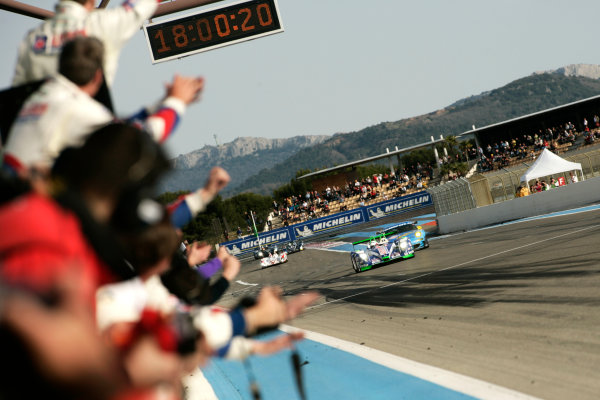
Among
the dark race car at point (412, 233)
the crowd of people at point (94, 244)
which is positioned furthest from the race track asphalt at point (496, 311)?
the crowd of people at point (94, 244)

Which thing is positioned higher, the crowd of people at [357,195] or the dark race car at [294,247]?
the crowd of people at [357,195]

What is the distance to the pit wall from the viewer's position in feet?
79.2

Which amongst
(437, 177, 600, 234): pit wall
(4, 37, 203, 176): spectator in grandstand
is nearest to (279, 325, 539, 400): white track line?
(4, 37, 203, 176): spectator in grandstand

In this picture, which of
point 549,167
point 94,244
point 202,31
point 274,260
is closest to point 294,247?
point 274,260

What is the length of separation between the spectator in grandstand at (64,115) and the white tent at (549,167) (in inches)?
1081

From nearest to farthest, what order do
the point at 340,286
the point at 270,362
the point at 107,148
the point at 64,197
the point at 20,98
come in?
the point at 64,197 → the point at 107,148 → the point at 20,98 → the point at 270,362 → the point at 340,286

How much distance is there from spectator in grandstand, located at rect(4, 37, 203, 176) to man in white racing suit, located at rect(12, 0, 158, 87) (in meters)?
0.28

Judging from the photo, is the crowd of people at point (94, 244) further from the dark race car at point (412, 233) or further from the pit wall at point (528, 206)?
the pit wall at point (528, 206)

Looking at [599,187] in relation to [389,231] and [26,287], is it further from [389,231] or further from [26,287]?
[26,287]

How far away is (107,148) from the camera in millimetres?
1706

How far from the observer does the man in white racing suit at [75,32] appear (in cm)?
254

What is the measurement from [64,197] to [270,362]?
723 cm

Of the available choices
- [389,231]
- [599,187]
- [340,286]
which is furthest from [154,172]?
[599,187]

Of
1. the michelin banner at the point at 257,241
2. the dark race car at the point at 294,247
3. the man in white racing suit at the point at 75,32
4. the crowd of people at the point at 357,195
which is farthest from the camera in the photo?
the crowd of people at the point at 357,195
